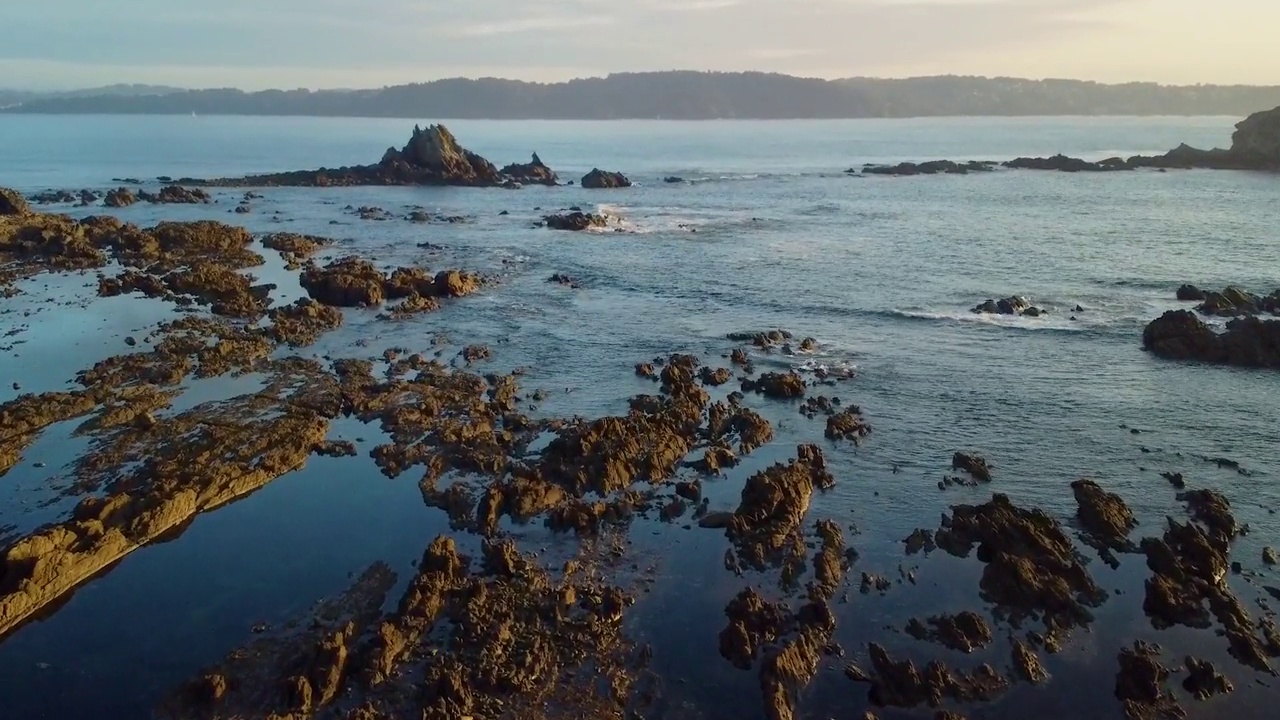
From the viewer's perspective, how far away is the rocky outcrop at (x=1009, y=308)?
43.8m

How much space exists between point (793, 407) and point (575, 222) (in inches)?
1830

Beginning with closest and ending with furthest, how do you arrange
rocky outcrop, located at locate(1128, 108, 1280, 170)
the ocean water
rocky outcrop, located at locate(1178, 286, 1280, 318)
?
1. the ocean water
2. rocky outcrop, located at locate(1178, 286, 1280, 318)
3. rocky outcrop, located at locate(1128, 108, 1280, 170)

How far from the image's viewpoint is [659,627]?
19062mm

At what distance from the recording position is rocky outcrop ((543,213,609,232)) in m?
74.8

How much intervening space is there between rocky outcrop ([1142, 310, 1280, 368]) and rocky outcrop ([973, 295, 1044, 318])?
627cm

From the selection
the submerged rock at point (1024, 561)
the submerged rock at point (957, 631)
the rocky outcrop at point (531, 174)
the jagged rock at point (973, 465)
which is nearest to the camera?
the submerged rock at point (957, 631)

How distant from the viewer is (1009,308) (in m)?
44.4

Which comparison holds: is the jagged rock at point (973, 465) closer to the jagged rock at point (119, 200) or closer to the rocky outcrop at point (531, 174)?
the jagged rock at point (119, 200)

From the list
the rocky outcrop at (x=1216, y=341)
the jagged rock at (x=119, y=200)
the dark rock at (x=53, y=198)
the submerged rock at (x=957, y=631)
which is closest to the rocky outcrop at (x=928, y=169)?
the rocky outcrop at (x=1216, y=341)

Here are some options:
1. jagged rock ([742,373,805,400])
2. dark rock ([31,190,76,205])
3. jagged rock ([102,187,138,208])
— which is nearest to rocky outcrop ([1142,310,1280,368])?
jagged rock ([742,373,805,400])

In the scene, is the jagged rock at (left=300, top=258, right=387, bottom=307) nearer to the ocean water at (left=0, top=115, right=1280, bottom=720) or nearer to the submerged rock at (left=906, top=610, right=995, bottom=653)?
Answer: the ocean water at (left=0, top=115, right=1280, bottom=720)

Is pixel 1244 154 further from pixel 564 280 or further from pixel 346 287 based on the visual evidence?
pixel 346 287

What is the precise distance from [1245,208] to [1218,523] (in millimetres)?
71898

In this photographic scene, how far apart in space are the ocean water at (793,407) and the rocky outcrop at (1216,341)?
1028 mm
